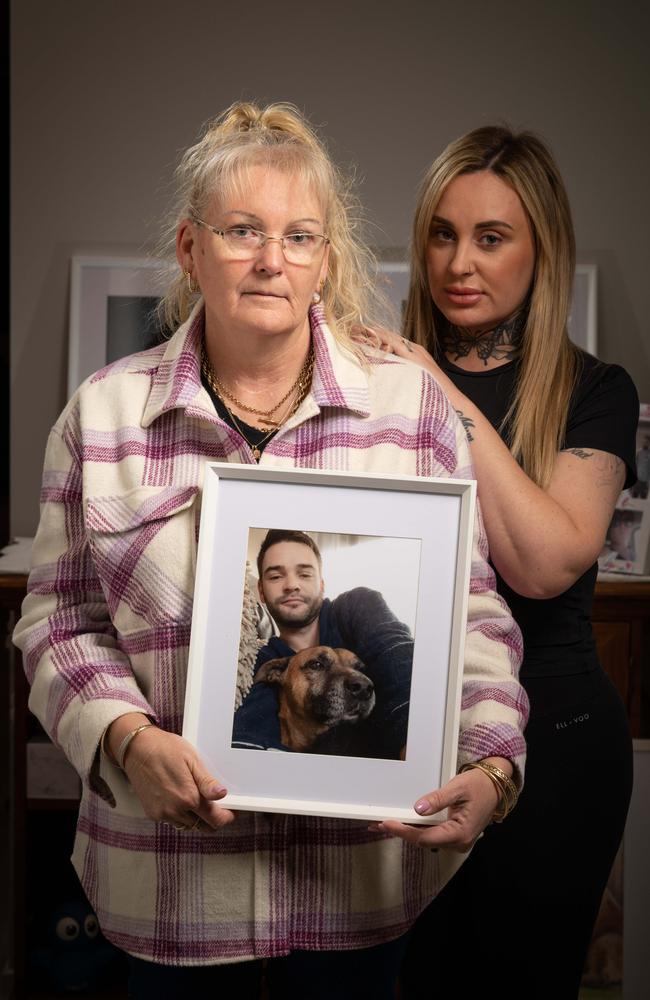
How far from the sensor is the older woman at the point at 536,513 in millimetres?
1556

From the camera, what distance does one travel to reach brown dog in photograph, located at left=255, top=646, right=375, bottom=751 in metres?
1.17

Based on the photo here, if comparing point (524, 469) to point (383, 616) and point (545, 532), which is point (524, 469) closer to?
point (545, 532)

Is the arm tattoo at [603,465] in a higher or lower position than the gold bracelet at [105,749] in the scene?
higher

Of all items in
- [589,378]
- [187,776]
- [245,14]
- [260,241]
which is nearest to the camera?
[187,776]

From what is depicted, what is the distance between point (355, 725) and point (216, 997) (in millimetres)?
436

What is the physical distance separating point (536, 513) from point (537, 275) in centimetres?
41

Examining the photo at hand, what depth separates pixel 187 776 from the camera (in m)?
1.15

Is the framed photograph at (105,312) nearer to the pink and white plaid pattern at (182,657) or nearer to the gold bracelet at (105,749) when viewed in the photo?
the pink and white plaid pattern at (182,657)

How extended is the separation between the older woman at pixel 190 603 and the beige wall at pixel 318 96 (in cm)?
191

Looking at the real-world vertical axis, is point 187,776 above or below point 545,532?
below

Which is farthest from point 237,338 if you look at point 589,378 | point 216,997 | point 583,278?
point 583,278

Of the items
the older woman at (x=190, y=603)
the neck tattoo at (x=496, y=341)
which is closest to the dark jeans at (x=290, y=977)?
the older woman at (x=190, y=603)

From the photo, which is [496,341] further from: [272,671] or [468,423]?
[272,671]

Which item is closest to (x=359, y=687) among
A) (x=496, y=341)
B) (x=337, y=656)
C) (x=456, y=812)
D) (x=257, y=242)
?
(x=337, y=656)
